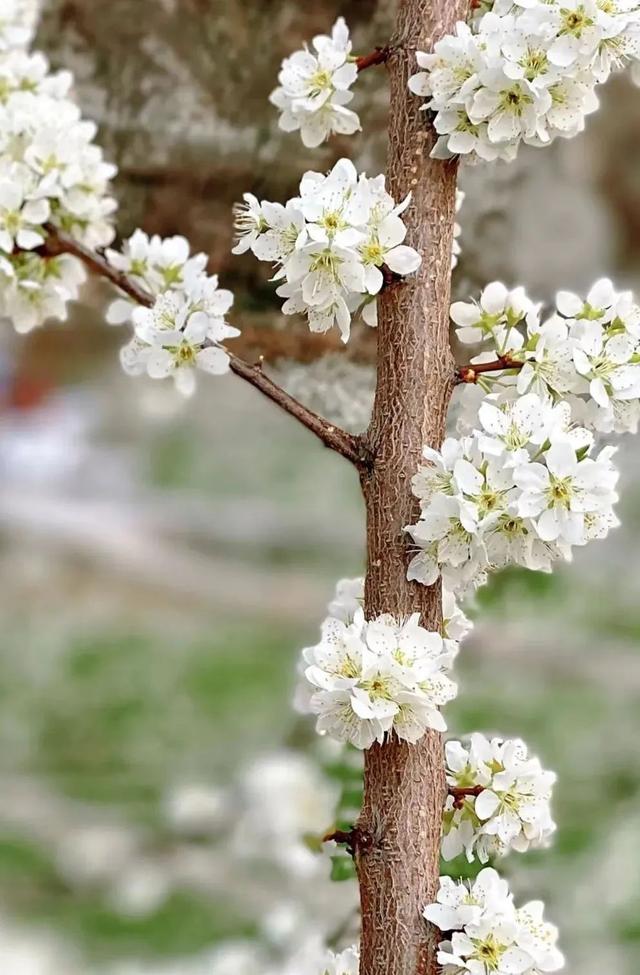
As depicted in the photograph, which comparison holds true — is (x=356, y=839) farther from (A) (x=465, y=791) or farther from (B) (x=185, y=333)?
(B) (x=185, y=333)

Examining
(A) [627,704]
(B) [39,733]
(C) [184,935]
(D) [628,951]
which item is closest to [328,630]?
(D) [628,951]

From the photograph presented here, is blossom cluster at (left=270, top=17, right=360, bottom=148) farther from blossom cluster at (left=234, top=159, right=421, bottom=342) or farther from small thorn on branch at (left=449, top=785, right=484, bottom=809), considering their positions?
small thorn on branch at (left=449, top=785, right=484, bottom=809)

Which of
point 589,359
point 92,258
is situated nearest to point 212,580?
point 92,258

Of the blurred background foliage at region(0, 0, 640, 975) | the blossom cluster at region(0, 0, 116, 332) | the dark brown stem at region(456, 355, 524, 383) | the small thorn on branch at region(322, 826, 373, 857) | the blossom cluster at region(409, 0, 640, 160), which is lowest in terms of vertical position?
the small thorn on branch at region(322, 826, 373, 857)

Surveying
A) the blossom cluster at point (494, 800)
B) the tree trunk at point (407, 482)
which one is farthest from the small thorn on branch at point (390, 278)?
the blossom cluster at point (494, 800)

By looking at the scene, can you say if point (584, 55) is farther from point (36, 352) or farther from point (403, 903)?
point (36, 352)

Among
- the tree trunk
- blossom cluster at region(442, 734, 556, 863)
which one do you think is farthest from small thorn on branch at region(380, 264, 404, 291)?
blossom cluster at region(442, 734, 556, 863)
